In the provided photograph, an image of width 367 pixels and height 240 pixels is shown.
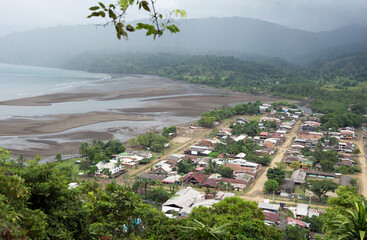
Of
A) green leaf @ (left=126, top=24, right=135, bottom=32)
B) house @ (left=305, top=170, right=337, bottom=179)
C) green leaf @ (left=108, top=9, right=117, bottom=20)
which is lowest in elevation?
house @ (left=305, top=170, right=337, bottom=179)

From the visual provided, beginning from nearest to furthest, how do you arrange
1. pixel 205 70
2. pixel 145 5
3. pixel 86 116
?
pixel 145 5 → pixel 86 116 → pixel 205 70

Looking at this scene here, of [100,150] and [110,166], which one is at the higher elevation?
[100,150]

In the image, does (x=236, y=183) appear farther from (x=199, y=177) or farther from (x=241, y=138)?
(x=241, y=138)

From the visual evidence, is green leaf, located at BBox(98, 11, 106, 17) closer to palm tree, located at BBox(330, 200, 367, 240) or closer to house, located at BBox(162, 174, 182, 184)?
palm tree, located at BBox(330, 200, 367, 240)

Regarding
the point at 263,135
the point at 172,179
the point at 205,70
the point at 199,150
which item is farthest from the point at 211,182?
the point at 205,70

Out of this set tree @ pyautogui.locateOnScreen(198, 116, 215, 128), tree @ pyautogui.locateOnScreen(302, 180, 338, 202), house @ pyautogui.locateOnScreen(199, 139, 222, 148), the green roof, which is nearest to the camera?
tree @ pyautogui.locateOnScreen(302, 180, 338, 202)

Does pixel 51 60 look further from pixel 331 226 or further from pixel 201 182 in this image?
pixel 331 226

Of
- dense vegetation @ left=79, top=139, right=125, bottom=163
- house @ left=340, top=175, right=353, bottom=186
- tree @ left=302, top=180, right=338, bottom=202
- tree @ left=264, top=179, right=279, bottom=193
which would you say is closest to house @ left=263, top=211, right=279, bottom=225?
tree @ left=264, top=179, right=279, bottom=193
